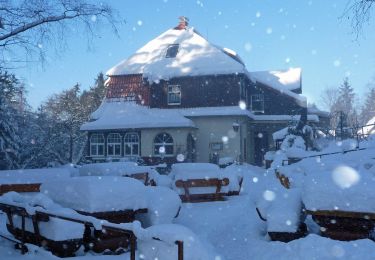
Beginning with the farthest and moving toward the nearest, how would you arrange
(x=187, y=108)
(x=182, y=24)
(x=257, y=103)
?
(x=182, y=24)
(x=257, y=103)
(x=187, y=108)

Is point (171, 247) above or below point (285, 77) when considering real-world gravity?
below

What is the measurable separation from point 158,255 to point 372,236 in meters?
4.53

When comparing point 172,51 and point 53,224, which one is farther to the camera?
point 172,51

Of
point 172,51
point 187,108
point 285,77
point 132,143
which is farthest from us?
point 285,77

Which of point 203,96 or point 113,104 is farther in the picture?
point 113,104

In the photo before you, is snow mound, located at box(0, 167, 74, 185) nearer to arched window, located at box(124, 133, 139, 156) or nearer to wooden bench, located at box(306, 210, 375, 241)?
wooden bench, located at box(306, 210, 375, 241)

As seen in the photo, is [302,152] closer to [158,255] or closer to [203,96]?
[203,96]

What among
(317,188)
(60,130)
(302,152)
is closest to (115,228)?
(317,188)

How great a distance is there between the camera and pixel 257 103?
31.7 meters

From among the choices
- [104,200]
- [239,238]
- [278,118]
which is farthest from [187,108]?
[104,200]

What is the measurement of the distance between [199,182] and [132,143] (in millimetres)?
15894

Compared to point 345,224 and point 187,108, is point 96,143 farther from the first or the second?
point 345,224

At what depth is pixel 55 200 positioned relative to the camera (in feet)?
25.7

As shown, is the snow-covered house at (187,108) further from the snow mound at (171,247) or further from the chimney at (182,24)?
the snow mound at (171,247)
